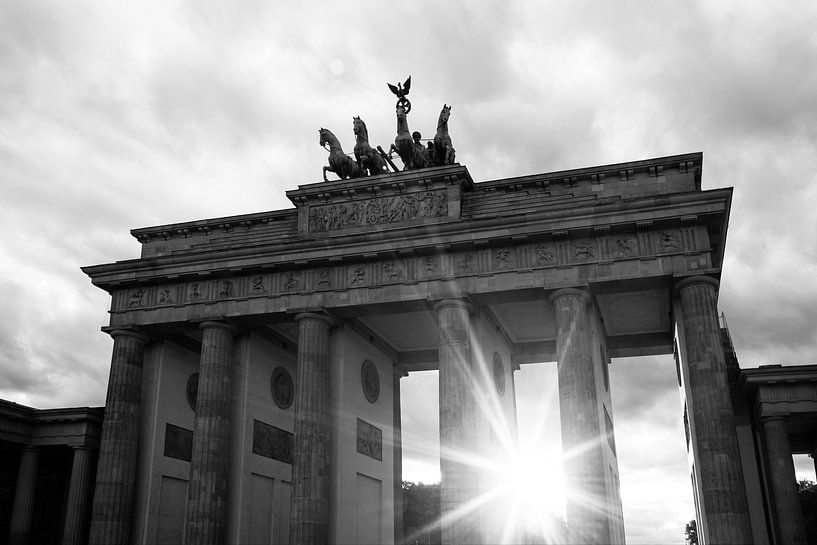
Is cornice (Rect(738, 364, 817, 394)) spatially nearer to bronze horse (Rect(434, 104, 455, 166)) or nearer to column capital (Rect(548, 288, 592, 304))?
column capital (Rect(548, 288, 592, 304))

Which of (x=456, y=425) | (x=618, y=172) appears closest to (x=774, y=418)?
(x=618, y=172)

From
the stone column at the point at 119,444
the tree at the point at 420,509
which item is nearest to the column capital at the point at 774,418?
the stone column at the point at 119,444

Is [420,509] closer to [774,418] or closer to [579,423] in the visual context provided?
[774,418]

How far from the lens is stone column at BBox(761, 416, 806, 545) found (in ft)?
86.6

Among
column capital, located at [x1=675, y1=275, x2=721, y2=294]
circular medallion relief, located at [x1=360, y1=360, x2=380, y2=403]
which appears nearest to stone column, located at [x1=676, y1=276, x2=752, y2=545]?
column capital, located at [x1=675, y1=275, x2=721, y2=294]

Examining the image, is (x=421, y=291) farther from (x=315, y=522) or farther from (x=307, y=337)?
(x=315, y=522)

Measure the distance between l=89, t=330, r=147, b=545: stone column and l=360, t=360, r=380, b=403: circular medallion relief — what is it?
9.16 metres

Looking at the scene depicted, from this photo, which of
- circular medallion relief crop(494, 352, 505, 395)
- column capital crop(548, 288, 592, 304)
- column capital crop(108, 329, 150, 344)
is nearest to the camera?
column capital crop(548, 288, 592, 304)

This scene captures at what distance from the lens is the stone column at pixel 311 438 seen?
26.9m

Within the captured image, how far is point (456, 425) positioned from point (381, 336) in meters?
9.29

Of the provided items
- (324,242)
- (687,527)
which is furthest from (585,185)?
(687,527)

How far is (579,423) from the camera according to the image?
82.7 ft

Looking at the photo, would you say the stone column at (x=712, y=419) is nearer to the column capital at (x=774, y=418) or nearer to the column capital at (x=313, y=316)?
the column capital at (x=774, y=418)

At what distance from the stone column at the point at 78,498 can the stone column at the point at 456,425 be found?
16.2m
